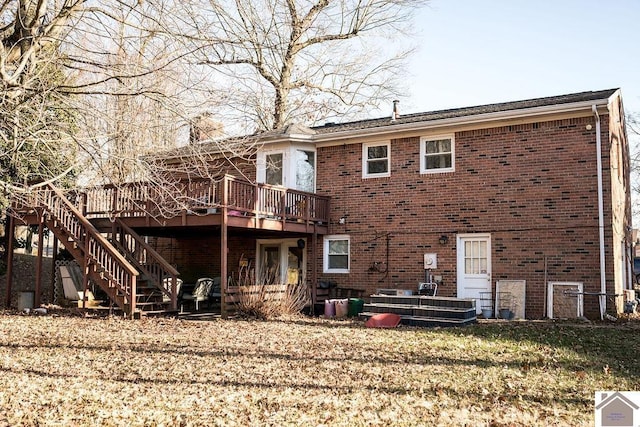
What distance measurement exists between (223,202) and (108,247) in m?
2.79

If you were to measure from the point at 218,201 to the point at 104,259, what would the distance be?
2.95m

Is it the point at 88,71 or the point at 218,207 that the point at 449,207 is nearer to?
the point at 218,207

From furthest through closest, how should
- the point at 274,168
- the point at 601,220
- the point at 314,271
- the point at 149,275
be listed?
the point at 274,168 < the point at 314,271 < the point at 149,275 < the point at 601,220

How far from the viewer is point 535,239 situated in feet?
47.6

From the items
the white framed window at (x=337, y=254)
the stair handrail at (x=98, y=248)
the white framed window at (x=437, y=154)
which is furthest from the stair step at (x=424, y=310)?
the stair handrail at (x=98, y=248)

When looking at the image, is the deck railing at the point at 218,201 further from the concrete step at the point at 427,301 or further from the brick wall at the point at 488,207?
the concrete step at the point at 427,301

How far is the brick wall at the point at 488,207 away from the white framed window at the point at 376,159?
0.20 meters

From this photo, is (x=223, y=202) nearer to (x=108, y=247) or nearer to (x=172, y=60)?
(x=108, y=247)

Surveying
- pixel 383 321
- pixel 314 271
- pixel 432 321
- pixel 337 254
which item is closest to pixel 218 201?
pixel 314 271

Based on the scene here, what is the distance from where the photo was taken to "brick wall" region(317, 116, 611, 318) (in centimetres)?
1414

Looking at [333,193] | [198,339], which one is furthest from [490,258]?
[198,339]

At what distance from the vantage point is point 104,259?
13.9 metres

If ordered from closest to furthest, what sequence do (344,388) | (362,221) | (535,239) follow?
(344,388) → (535,239) → (362,221)

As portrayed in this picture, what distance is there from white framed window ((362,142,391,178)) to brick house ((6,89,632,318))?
1.2 inches
